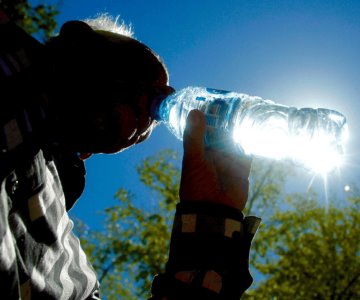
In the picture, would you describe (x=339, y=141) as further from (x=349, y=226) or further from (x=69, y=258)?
(x=349, y=226)

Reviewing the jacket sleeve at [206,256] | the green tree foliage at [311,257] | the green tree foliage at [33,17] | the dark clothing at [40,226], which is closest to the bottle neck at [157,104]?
the dark clothing at [40,226]

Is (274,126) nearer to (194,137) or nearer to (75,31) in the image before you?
(194,137)

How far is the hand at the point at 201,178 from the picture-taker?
1688mm

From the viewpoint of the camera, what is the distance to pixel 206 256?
60.6 inches

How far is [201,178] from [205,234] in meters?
0.25

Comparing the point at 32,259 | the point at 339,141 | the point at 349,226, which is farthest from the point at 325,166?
the point at 349,226

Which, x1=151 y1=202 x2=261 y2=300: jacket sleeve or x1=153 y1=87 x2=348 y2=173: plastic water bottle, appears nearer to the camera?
x1=151 y1=202 x2=261 y2=300: jacket sleeve

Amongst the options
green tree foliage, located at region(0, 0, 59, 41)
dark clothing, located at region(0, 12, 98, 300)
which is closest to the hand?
dark clothing, located at region(0, 12, 98, 300)

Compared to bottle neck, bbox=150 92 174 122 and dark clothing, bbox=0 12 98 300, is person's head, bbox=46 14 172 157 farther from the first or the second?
dark clothing, bbox=0 12 98 300

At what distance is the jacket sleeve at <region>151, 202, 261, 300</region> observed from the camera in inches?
57.7

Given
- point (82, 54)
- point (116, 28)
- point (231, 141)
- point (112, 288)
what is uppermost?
point (116, 28)

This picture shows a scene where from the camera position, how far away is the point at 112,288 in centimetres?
2208

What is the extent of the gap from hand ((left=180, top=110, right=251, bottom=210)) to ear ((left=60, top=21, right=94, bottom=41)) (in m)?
0.71

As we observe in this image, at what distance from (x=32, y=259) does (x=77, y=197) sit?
0.70 m
